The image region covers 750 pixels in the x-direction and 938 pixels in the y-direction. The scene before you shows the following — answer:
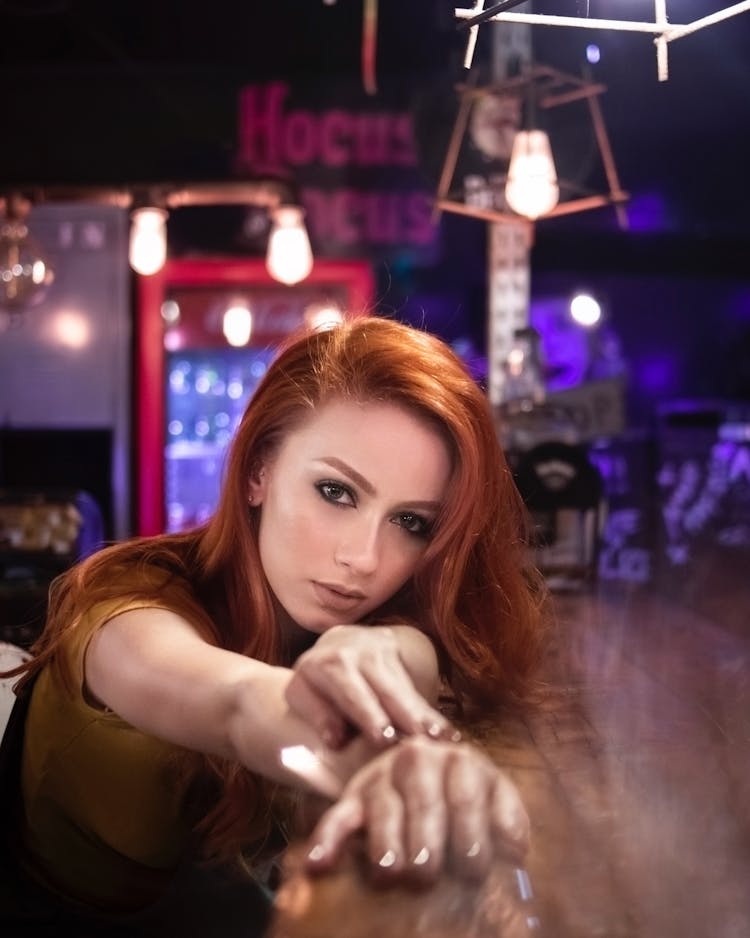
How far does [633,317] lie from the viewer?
538cm

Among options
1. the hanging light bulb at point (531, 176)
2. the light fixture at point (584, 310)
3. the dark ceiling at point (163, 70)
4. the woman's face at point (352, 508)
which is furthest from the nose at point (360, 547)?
the dark ceiling at point (163, 70)

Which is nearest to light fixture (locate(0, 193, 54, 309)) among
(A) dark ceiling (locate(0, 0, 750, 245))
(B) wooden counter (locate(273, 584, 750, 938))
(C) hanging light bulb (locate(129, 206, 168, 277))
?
(C) hanging light bulb (locate(129, 206, 168, 277))

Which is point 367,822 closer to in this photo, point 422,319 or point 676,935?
point 676,935

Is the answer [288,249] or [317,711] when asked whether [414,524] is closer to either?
[317,711]

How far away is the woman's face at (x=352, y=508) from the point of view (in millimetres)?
532

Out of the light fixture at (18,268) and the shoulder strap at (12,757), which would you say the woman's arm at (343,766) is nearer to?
the shoulder strap at (12,757)

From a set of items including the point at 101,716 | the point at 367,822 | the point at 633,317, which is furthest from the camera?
the point at 633,317

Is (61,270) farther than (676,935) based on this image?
Yes

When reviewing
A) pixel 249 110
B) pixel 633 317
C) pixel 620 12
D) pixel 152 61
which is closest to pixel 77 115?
pixel 152 61

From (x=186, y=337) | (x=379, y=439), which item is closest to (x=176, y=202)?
(x=186, y=337)

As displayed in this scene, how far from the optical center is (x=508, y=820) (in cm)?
44

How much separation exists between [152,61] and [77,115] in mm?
537

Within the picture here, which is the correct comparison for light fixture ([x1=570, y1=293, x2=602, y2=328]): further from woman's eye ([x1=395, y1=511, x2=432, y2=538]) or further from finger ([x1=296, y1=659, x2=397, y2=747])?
finger ([x1=296, y1=659, x2=397, y2=747])

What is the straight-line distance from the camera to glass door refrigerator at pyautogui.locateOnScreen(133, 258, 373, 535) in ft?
18.0
